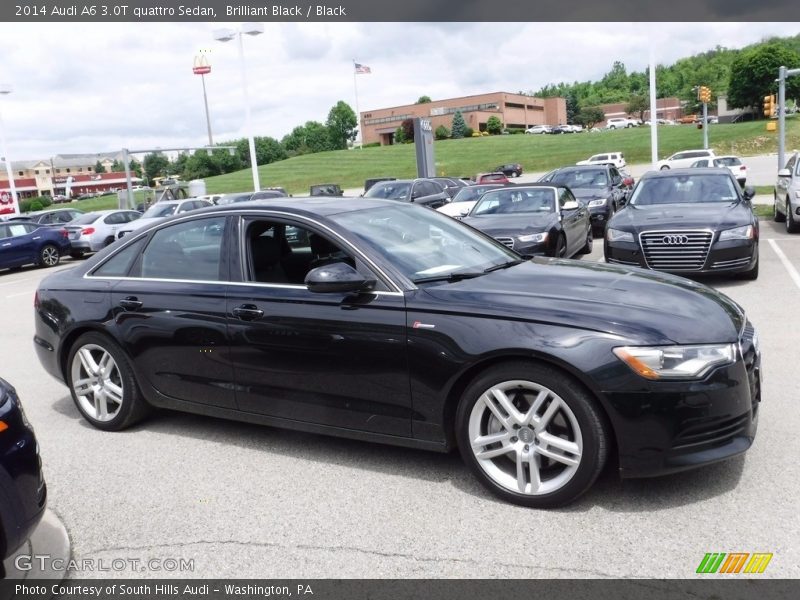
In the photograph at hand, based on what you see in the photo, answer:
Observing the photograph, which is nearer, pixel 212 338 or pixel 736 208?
pixel 212 338

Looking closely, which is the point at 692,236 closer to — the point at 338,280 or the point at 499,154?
the point at 338,280

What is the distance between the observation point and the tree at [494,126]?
112 m

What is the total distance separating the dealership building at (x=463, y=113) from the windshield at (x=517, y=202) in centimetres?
10353

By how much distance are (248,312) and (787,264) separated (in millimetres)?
9557

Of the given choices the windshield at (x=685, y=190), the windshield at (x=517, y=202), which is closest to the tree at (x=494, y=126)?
the windshield at (x=517, y=202)

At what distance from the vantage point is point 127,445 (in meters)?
4.94

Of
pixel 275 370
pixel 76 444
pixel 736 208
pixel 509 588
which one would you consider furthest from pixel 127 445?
pixel 736 208

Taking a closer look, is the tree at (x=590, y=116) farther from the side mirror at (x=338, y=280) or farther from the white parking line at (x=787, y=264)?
the side mirror at (x=338, y=280)

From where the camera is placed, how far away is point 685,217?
9.51 m

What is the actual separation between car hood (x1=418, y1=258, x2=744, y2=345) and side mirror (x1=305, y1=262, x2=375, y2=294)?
0.30m

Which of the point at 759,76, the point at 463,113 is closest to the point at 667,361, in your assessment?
the point at 759,76

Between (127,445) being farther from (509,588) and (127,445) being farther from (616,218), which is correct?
(616,218)

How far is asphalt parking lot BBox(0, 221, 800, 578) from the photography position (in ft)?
10.5

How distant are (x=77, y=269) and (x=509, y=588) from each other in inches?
164
